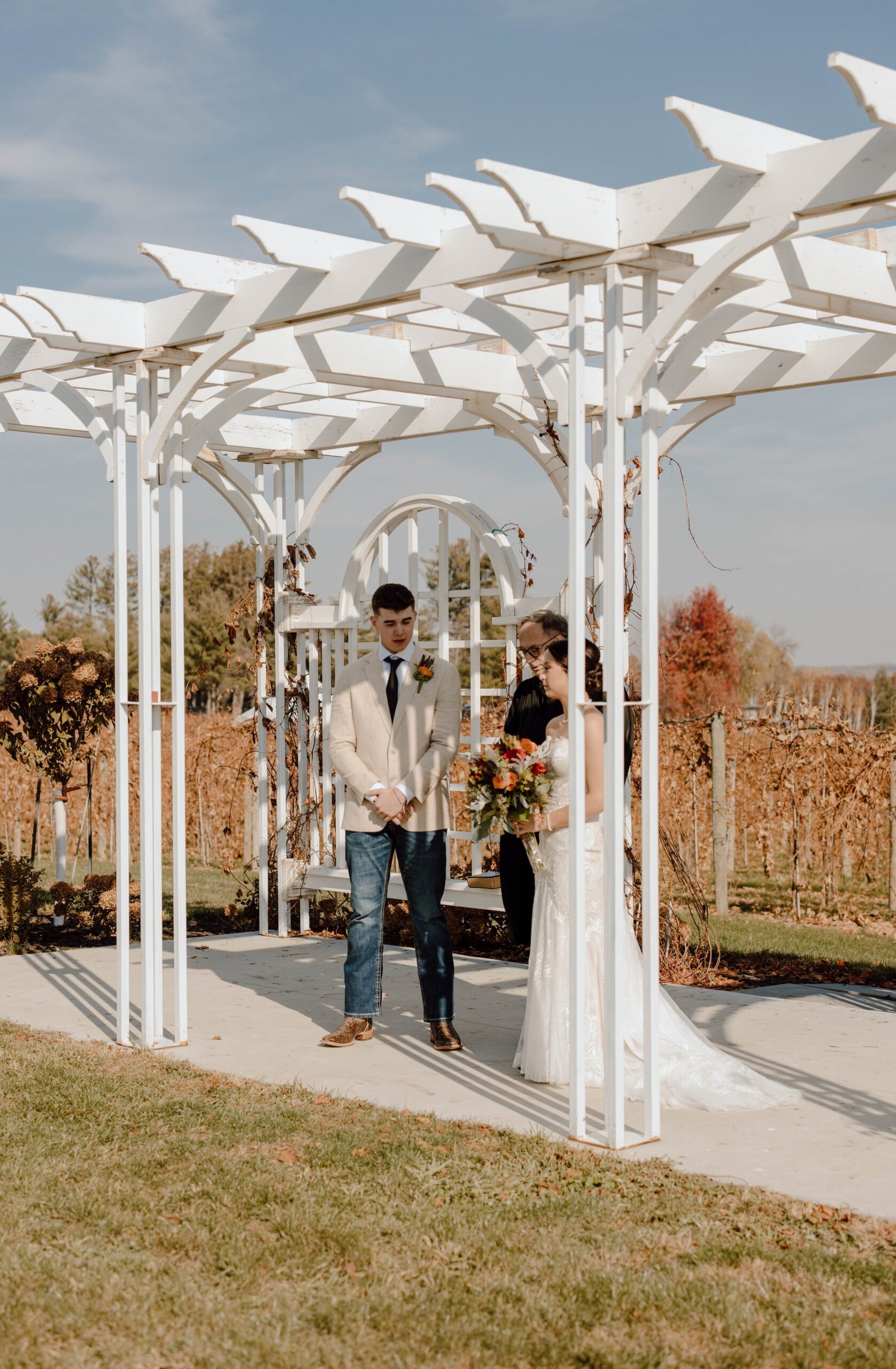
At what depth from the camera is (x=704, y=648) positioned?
140 feet

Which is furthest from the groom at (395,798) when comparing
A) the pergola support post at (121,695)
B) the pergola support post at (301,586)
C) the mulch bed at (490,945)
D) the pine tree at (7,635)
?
the pine tree at (7,635)

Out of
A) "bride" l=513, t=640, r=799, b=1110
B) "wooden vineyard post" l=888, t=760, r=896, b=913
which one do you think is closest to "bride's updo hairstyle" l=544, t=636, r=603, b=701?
"bride" l=513, t=640, r=799, b=1110

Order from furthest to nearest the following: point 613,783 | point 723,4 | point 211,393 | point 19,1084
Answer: point 723,4 < point 211,393 < point 19,1084 < point 613,783

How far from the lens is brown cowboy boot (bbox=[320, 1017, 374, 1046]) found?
6.21 meters

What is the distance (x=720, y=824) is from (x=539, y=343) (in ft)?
21.7

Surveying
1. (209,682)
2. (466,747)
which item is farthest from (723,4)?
(209,682)

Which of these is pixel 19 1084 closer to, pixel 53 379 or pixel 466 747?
pixel 53 379

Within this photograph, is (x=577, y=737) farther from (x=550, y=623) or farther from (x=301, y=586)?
(x=301, y=586)

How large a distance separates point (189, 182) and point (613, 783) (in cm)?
723

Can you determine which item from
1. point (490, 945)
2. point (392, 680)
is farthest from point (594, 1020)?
point (490, 945)

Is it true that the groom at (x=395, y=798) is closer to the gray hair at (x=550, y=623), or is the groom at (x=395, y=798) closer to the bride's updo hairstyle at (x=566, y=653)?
the gray hair at (x=550, y=623)

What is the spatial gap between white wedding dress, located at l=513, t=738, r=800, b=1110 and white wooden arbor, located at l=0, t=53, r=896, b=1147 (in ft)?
1.78

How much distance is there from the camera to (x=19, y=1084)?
547 centimetres

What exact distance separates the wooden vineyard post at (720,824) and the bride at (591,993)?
5235 millimetres
